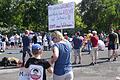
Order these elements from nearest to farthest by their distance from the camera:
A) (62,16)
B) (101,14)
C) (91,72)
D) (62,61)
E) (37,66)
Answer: (37,66), (62,61), (62,16), (91,72), (101,14)

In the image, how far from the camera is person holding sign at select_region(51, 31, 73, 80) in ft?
27.9

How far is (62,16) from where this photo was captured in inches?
635

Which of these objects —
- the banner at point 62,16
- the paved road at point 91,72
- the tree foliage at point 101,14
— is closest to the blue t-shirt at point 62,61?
the paved road at point 91,72

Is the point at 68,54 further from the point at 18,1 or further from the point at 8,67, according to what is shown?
the point at 18,1

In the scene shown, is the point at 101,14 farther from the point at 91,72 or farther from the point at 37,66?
the point at 37,66

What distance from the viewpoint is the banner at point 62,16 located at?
1593 cm

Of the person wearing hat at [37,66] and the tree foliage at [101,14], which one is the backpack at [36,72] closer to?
the person wearing hat at [37,66]

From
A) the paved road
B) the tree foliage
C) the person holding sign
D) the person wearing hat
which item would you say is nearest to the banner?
the paved road

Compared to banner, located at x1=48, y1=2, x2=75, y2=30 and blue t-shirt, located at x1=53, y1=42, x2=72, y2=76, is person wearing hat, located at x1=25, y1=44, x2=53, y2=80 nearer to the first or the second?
blue t-shirt, located at x1=53, y1=42, x2=72, y2=76

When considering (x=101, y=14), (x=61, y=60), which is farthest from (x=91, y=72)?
(x=101, y=14)

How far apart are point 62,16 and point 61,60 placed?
7.68 meters

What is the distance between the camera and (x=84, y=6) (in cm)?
9269

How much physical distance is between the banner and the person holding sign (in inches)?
283

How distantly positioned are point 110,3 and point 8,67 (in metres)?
72.3
